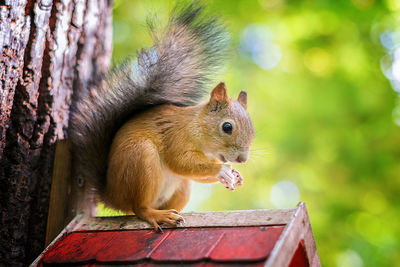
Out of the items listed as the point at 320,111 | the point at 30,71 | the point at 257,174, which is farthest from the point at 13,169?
the point at 257,174

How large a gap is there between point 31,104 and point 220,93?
0.79 m

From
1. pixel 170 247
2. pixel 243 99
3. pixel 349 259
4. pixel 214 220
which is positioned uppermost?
pixel 349 259

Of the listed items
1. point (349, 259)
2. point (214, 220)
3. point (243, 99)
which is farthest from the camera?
point (349, 259)

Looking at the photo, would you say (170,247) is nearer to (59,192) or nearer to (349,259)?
(59,192)

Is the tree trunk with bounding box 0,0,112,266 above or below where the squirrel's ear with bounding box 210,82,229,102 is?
below

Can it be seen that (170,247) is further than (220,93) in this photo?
No

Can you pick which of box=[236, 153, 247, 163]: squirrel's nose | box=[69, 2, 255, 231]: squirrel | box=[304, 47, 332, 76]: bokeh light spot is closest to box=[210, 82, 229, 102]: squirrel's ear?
box=[69, 2, 255, 231]: squirrel

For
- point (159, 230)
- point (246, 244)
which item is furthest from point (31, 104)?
point (246, 244)

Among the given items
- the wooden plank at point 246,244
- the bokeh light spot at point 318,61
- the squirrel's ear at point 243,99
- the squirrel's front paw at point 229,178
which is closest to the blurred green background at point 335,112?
the bokeh light spot at point 318,61

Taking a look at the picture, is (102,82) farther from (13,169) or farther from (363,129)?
(363,129)

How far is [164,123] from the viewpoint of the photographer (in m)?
1.85

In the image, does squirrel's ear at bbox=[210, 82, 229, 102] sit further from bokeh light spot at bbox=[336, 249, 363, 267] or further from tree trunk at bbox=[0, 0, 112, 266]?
bokeh light spot at bbox=[336, 249, 363, 267]

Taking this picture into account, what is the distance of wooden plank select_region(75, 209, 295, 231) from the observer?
4.07ft

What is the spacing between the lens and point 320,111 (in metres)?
3.62
